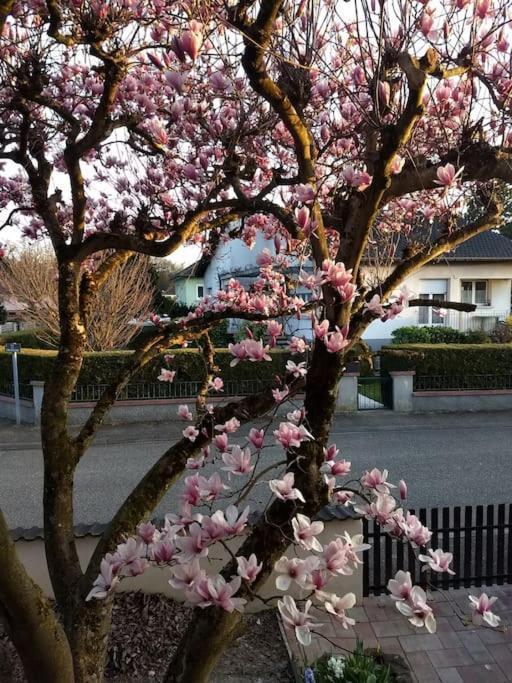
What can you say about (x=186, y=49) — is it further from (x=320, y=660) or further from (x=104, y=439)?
(x=104, y=439)

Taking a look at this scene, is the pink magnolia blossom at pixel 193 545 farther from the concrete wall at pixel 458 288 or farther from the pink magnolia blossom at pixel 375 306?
the concrete wall at pixel 458 288

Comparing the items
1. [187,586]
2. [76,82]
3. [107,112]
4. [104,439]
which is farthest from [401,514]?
[104,439]

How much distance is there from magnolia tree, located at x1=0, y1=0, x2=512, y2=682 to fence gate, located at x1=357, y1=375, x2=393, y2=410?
8.33 m

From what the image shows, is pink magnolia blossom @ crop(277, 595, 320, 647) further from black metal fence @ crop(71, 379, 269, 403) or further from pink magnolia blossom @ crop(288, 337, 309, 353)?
black metal fence @ crop(71, 379, 269, 403)

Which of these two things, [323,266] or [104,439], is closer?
[323,266]

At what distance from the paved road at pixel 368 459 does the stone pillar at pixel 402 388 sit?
34cm

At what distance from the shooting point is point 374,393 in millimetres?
13016

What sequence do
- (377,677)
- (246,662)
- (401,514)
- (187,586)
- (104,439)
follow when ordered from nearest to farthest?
(187,586) → (401,514) → (377,677) → (246,662) → (104,439)

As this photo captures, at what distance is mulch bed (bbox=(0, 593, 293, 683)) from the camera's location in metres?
3.58

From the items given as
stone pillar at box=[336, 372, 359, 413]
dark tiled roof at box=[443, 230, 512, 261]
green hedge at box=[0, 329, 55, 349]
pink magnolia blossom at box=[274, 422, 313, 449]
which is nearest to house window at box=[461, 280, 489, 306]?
dark tiled roof at box=[443, 230, 512, 261]

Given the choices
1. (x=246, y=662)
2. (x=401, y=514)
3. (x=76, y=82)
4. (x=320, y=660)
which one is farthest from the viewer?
(x=76, y=82)

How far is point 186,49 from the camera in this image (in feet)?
8.21

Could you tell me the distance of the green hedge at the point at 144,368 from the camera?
12.1 metres

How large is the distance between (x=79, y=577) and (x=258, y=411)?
4.25 feet
